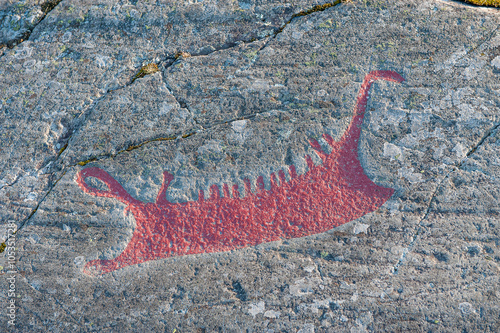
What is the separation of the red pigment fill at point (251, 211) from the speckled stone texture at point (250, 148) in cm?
6

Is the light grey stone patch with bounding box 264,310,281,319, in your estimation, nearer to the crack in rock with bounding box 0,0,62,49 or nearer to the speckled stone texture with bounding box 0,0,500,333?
the speckled stone texture with bounding box 0,0,500,333

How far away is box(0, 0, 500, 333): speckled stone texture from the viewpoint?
2029mm

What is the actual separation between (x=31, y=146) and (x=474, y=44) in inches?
133

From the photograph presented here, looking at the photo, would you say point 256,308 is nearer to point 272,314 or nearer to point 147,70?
point 272,314

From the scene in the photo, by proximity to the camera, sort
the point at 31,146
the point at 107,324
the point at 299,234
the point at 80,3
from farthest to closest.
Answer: the point at 80,3 → the point at 31,146 → the point at 299,234 → the point at 107,324

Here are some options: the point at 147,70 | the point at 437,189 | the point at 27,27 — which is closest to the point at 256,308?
the point at 437,189

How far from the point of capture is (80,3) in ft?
8.28

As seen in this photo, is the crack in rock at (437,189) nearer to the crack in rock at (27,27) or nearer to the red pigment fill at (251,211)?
the red pigment fill at (251,211)

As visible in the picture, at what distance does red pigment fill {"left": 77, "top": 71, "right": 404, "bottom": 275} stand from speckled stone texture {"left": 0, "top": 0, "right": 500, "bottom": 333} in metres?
0.06

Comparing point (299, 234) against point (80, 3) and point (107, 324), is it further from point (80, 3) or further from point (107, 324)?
point (80, 3)

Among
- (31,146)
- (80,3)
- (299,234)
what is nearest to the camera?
(299,234)

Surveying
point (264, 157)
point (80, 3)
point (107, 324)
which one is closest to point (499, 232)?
point (264, 157)

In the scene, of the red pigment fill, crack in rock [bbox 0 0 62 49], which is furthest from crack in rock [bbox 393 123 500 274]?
crack in rock [bbox 0 0 62 49]

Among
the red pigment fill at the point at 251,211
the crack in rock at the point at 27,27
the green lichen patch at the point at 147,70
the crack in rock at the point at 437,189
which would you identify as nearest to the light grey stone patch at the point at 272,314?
the red pigment fill at the point at 251,211
